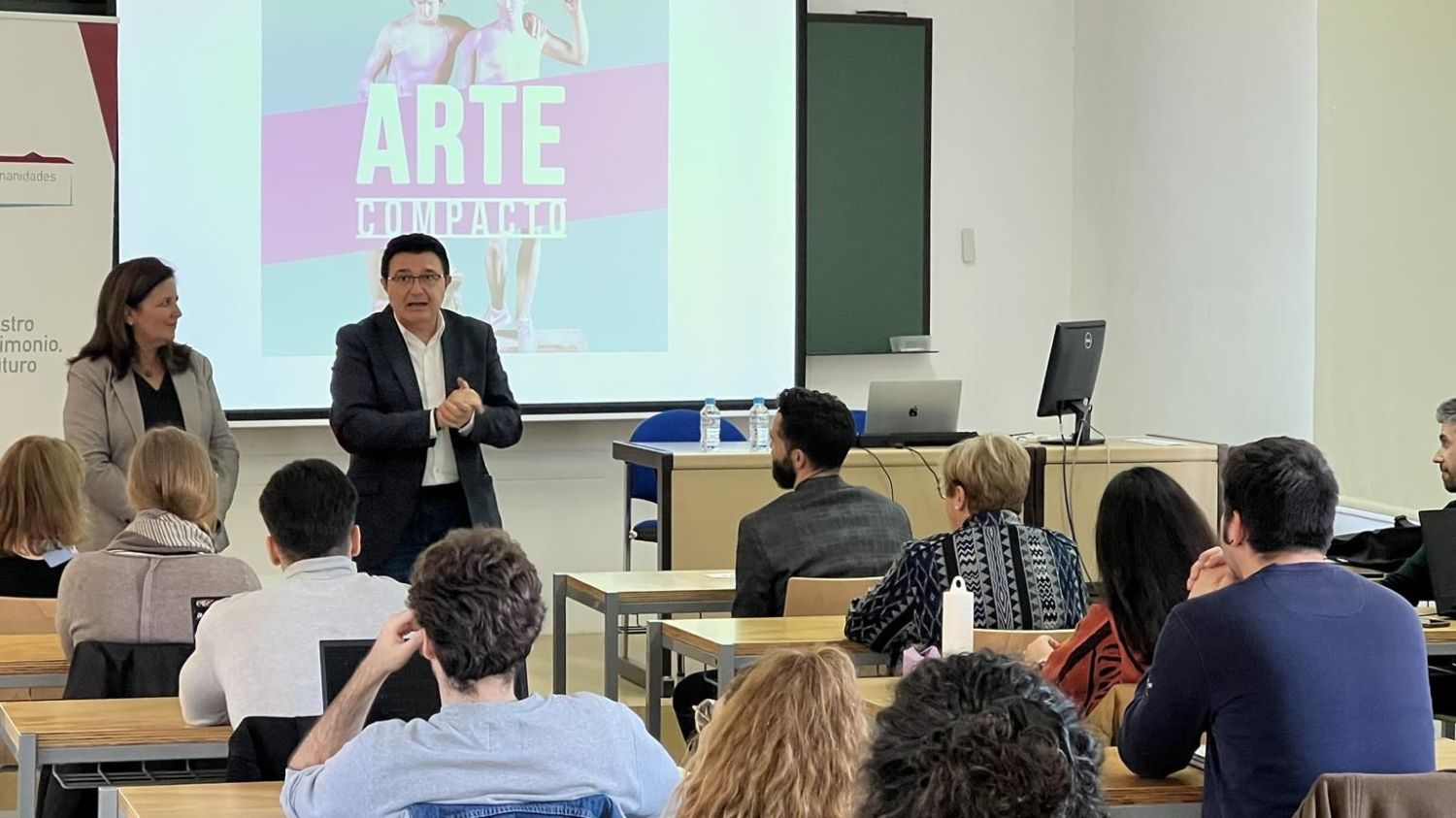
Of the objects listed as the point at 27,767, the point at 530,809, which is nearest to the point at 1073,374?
the point at 27,767

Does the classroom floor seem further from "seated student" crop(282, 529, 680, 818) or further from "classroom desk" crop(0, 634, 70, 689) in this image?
"seated student" crop(282, 529, 680, 818)

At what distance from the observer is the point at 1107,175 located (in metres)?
8.80

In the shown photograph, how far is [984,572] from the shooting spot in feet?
13.5

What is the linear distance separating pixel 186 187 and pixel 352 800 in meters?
5.34

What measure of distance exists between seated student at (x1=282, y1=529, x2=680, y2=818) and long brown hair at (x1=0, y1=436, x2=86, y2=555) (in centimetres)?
207

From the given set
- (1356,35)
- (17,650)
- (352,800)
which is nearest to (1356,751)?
(352,800)

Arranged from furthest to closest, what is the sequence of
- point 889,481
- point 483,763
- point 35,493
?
point 889,481 < point 35,493 < point 483,763

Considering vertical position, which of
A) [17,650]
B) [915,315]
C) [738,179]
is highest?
[738,179]

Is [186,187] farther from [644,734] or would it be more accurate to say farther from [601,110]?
[644,734]

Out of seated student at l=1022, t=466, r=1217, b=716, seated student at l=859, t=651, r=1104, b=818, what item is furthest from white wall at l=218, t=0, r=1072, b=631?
seated student at l=859, t=651, r=1104, b=818

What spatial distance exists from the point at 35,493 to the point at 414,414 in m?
1.03

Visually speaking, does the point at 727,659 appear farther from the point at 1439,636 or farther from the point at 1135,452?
the point at 1135,452

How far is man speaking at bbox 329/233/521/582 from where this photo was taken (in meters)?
4.98

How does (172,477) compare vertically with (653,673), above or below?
above
